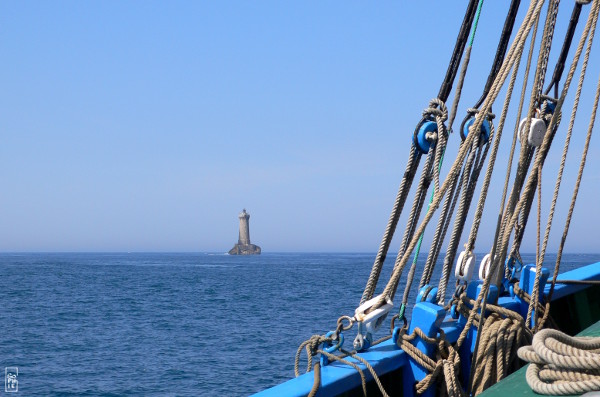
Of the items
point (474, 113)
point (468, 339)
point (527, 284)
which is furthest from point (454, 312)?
point (474, 113)

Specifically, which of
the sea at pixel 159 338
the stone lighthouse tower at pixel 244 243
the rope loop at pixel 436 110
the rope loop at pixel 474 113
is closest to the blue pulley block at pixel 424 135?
the rope loop at pixel 436 110

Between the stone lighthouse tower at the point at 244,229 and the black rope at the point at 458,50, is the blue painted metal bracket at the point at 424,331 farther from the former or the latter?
the stone lighthouse tower at the point at 244,229

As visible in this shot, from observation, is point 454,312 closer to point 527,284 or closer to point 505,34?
point 527,284

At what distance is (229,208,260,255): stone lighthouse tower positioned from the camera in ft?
475

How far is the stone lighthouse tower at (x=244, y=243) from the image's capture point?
144750 mm

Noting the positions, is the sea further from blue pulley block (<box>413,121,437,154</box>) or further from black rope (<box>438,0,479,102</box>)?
blue pulley block (<box>413,121,437,154</box>)

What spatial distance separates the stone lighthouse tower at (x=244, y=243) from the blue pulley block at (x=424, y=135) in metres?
137

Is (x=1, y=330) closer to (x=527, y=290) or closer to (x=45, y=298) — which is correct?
(x=45, y=298)

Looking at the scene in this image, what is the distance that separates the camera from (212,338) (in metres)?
23.0

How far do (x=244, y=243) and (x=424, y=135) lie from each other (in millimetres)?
163857

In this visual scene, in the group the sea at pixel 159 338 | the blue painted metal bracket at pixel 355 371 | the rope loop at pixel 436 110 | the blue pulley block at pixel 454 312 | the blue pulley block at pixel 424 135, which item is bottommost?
the sea at pixel 159 338

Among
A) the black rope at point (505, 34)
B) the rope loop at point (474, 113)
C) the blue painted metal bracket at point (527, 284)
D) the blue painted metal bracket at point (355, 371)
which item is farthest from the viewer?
the blue painted metal bracket at point (527, 284)

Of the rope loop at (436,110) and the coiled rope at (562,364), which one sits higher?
the rope loop at (436,110)

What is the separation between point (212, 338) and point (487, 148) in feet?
64.2
